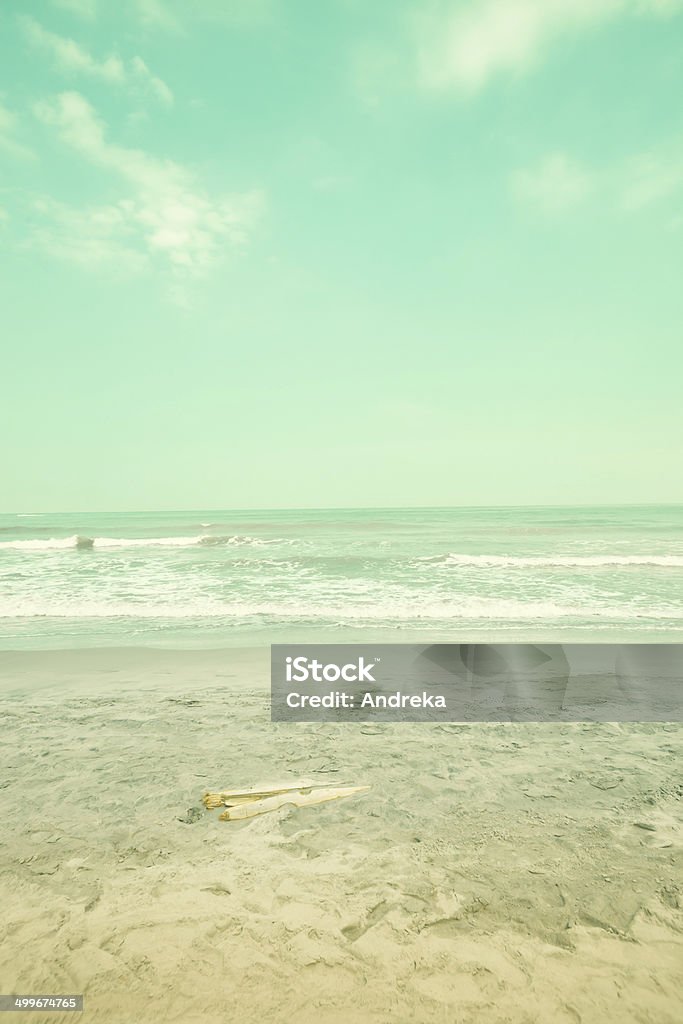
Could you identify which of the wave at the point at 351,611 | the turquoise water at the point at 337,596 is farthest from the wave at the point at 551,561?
the wave at the point at 351,611

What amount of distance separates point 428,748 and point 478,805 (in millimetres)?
1194

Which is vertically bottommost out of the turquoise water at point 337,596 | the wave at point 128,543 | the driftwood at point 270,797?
the wave at point 128,543

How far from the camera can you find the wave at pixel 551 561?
2092cm

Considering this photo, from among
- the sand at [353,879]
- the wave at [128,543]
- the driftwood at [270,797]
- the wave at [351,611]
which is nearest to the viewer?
the sand at [353,879]

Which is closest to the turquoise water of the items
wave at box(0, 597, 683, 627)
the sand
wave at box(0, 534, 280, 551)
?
wave at box(0, 597, 683, 627)

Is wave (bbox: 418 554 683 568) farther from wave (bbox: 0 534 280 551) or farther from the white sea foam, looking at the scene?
wave (bbox: 0 534 280 551)

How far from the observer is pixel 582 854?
3.49m

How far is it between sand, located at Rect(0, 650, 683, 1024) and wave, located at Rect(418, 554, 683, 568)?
52.2 feet

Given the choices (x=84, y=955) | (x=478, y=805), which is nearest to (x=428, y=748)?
(x=478, y=805)

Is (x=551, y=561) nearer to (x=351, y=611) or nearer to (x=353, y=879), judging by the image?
(x=351, y=611)

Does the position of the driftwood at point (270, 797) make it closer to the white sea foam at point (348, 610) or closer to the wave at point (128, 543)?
the white sea foam at point (348, 610)

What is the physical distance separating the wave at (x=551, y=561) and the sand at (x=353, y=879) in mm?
15902

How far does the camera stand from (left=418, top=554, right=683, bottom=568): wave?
20922 mm

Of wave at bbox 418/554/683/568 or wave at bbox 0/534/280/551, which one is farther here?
wave at bbox 0/534/280/551
